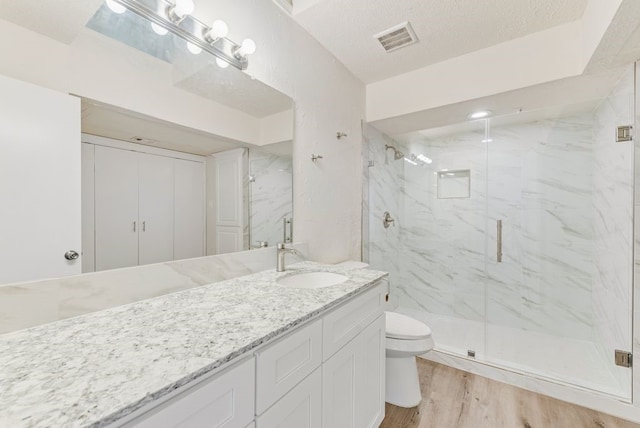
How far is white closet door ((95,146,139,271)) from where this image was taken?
3.08 ft

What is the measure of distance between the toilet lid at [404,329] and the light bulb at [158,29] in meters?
1.91

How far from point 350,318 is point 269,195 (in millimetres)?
Answer: 832

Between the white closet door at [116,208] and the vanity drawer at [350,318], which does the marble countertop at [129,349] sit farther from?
the white closet door at [116,208]

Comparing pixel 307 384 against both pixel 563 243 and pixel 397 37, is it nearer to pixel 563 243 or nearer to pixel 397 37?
pixel 397 37

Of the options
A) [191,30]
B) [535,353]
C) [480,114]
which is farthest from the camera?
[480,114]

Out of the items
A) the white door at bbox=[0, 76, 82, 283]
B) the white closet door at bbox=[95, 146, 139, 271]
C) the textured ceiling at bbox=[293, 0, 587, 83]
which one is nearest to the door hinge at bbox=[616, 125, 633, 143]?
the textured ceiling at bbox=[293, 0, 587, 83]

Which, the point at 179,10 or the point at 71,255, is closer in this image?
the point at 71,255

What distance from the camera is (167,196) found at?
1135mm

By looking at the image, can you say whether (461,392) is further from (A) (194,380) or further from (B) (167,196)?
(B) (167,196)

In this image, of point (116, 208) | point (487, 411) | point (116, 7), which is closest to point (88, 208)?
point (116, 208)

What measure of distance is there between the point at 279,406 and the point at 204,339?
0.31 metres

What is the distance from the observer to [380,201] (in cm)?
281

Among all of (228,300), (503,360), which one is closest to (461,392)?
(503,360)

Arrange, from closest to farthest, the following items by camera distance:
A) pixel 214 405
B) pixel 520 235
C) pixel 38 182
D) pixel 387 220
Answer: pixel 214 405 → pixel 38 182 → pixel 520 235 → pixel 387 220
